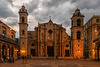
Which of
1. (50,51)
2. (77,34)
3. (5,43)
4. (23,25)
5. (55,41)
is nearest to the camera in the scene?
(5,43)

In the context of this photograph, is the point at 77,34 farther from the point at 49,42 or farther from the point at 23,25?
the point at 23,25

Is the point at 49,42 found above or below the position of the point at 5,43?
below

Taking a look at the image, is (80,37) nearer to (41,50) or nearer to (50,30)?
(50,30)

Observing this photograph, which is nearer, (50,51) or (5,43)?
(5,43)

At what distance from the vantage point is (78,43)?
41.1 m

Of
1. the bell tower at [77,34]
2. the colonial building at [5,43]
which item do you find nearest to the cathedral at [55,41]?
the bell tower at [77,34]

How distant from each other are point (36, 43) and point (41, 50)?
3.65 metres

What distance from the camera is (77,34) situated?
42031 mm

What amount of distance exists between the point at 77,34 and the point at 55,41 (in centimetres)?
989

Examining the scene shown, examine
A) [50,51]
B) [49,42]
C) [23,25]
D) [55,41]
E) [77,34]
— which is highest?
[23,25]

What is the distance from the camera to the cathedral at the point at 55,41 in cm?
4088

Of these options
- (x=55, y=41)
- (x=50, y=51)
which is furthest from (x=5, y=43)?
(x=55, y=41)

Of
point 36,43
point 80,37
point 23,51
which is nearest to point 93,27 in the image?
point 80,37

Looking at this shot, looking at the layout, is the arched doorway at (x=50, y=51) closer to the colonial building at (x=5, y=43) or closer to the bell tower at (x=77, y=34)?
the bell tower at (x=77, y=34)
